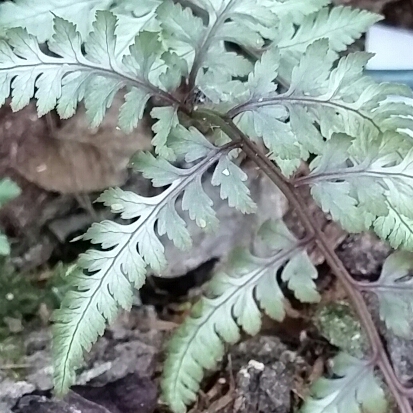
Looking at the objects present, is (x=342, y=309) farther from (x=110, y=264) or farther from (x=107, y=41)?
(x=107, y=41)

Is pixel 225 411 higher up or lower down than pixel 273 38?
lower down

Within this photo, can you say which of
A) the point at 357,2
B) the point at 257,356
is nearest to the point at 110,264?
the point at 257,356

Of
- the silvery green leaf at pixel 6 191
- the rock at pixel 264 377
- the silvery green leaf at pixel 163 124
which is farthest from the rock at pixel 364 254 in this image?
the silvery green leaf at pixel 6 191

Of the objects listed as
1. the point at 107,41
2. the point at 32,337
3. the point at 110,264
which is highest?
the point at 107,41

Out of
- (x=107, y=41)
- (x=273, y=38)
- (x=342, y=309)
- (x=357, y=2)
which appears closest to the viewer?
(x=107, y=41)

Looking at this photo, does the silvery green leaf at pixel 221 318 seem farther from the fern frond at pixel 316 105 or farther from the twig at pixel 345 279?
the fern frond at pixel 316 105

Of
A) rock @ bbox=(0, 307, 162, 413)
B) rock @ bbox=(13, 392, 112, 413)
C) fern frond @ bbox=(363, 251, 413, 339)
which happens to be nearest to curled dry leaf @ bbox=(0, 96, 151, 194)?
rock @ bbox=(0, 307, 162, 413)

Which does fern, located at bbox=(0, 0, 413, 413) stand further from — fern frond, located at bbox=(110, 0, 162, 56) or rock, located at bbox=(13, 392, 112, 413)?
rock, located at bbox=(13, 392, 112, 413)
